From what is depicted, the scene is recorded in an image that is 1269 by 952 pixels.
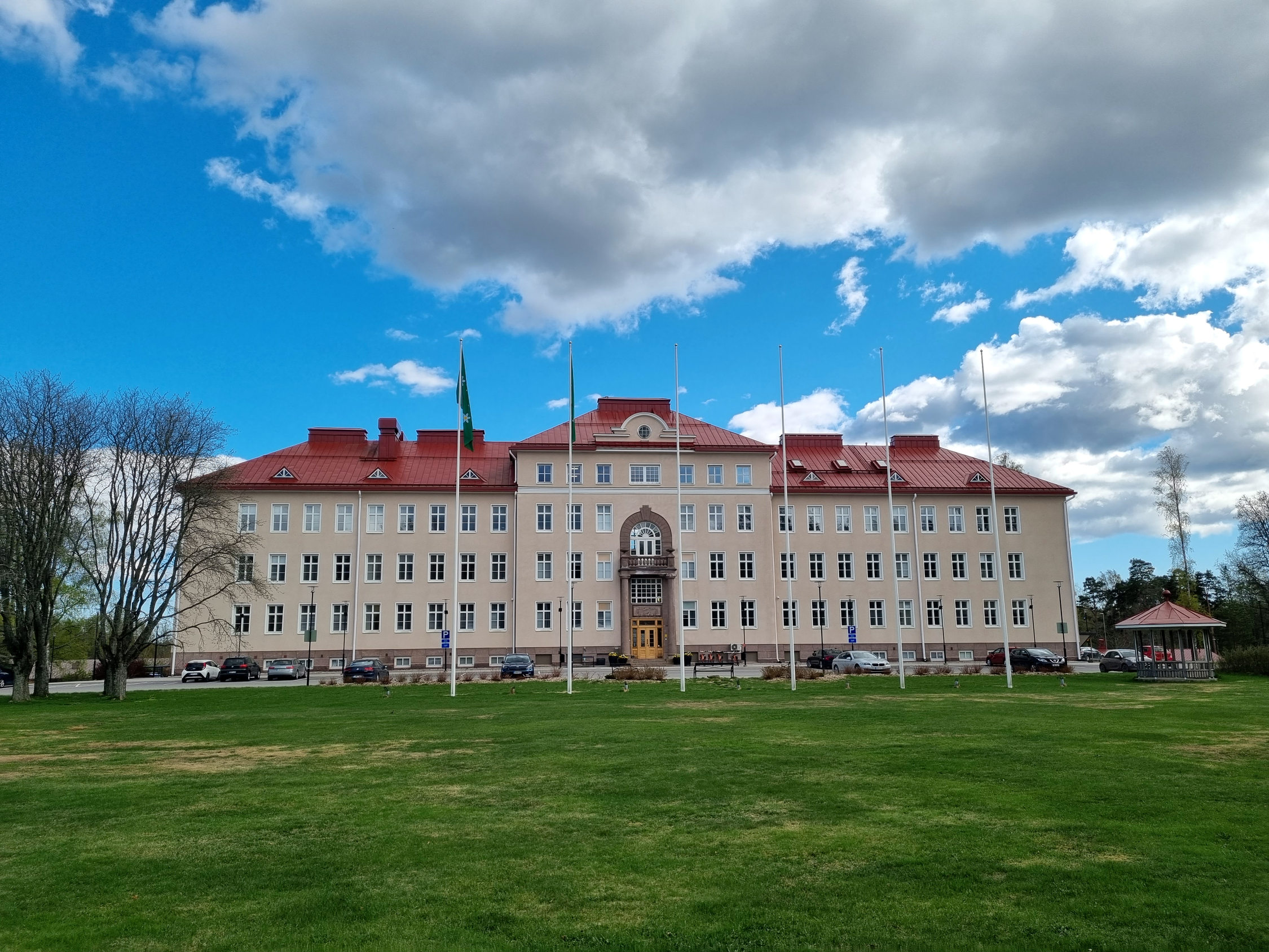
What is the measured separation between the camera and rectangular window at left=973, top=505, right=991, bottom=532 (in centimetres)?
6731

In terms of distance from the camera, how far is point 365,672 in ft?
150

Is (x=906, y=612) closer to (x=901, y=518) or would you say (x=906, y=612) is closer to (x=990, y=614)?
(x=990, y=614)

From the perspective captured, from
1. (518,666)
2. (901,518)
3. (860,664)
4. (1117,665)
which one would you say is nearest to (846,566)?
(901,518)

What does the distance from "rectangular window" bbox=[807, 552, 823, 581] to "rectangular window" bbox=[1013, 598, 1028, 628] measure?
14618 mm

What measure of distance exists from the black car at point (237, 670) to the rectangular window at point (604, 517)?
23.5 m

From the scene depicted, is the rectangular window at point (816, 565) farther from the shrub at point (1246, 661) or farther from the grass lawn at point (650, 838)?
the grass lawn at point (650, 838)

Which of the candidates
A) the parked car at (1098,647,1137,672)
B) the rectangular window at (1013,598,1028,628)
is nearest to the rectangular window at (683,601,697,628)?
the rectangular window at (1013,598,1028,628)

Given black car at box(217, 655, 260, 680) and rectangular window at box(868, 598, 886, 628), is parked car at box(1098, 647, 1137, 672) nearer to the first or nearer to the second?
rectangular window at box(868, 598, 886, 628)

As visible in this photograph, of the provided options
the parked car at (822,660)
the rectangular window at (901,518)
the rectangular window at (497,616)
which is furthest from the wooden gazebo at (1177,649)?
the rectangular window at (497,616)

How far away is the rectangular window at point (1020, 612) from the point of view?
6575cm

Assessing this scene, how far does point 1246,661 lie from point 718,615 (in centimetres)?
3101

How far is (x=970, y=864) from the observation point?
905cm

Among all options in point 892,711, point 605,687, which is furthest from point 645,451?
point 892,711

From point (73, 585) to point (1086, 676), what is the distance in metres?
50.9
